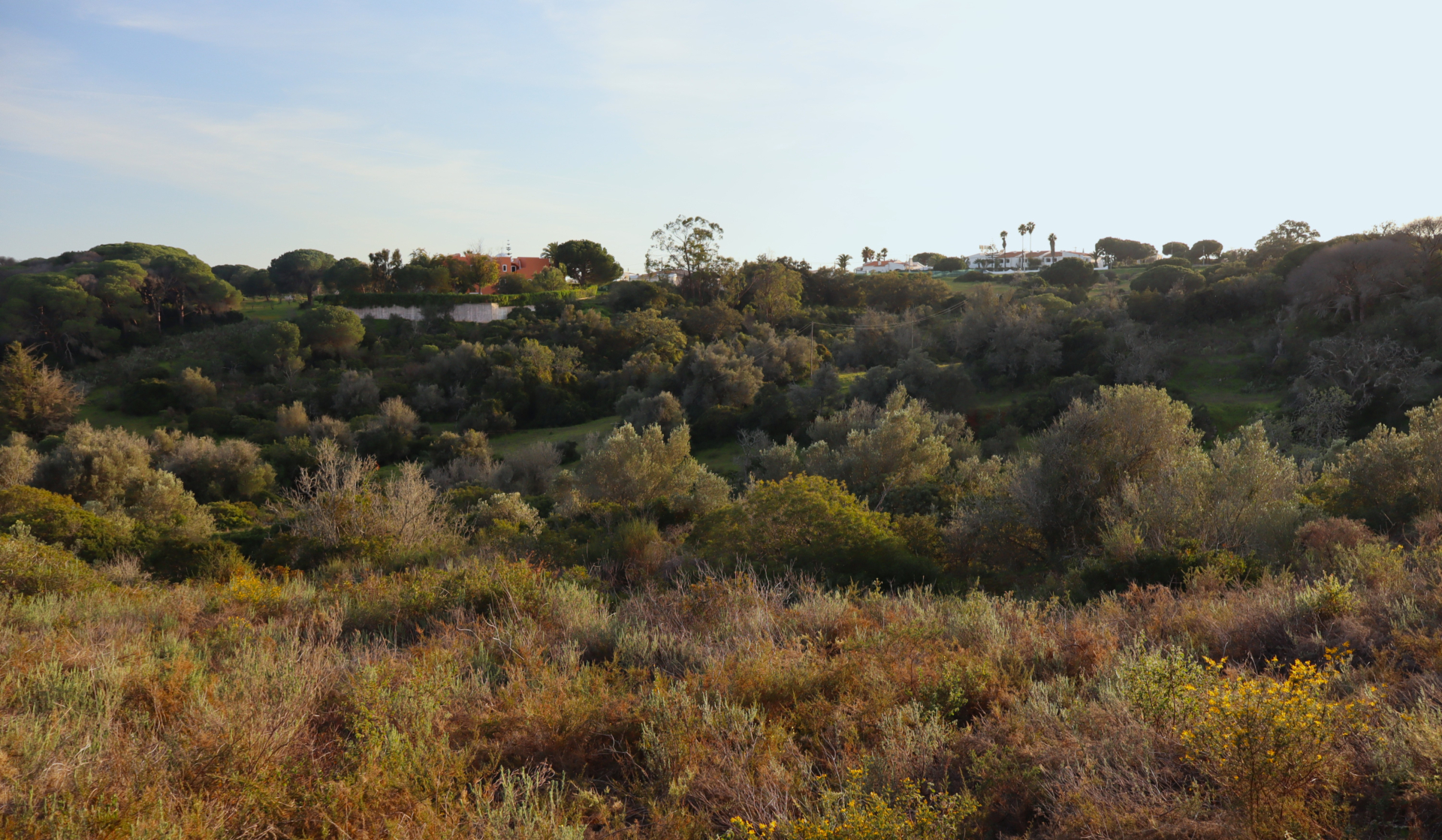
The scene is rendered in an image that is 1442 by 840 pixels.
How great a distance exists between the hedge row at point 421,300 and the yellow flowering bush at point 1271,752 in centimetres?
5237

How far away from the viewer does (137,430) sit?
98.6ft

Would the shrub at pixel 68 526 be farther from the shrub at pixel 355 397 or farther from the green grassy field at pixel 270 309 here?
the green grassy field at pixel 270 309

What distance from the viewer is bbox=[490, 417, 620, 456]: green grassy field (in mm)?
28828

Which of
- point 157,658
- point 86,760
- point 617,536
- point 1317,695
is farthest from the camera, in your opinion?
point 617,536

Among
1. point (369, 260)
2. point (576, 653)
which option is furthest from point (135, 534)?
point (369, 260)

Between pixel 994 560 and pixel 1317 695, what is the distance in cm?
632

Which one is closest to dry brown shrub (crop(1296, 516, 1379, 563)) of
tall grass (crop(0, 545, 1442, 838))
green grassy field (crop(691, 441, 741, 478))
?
tall grass (crop(0, 545, 1442, 838))

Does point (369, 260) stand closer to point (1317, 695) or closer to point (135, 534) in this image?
point (135, 534)

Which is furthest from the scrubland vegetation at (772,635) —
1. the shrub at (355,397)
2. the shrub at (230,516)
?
the shrub at (355,397)

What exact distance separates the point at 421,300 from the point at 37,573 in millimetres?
46002

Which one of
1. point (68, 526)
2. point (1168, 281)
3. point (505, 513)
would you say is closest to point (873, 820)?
point (505, 513)

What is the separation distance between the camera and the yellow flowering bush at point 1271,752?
2.64m

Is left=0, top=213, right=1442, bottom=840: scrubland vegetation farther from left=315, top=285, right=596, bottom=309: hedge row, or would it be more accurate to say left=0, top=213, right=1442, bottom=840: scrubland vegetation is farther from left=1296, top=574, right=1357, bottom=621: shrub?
left=315, top=285, right=596, bottom=309: hedge row

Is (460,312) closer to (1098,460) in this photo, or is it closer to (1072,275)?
(1072,275)
